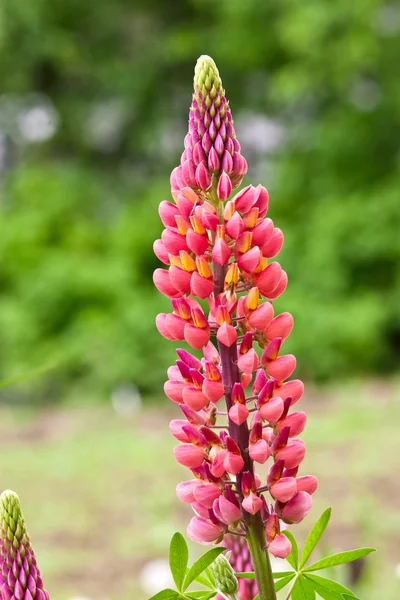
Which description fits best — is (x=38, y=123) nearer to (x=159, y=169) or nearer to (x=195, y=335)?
(x=159, y=169)

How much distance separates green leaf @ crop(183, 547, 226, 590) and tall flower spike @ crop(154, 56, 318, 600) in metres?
0.02

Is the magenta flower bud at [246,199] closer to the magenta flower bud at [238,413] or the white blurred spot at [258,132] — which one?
the magenta flower bud at [238,413]

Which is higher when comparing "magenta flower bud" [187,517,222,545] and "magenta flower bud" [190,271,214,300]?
"magenta flower bud" [190,271,214,300]

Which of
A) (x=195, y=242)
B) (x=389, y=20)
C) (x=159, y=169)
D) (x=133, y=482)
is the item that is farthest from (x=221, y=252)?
(x=159, y=169)

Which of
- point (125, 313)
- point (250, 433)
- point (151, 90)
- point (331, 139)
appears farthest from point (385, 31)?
point (250, 433)

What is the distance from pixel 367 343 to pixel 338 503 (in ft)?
13.1

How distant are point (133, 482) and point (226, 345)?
5651mm

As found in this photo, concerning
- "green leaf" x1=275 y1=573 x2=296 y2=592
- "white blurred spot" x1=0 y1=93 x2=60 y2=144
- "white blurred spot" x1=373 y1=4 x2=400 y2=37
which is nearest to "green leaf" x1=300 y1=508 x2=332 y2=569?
"green leaf" x1=275 y1=573 x2=296 y2=592

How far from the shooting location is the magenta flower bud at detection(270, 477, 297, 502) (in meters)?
0.79

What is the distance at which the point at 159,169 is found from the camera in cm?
1273

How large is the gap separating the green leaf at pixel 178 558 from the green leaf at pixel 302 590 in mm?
101

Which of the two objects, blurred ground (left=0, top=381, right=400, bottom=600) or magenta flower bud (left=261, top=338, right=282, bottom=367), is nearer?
magenta flower bud (left=261, top=338, right=282, bottom=367)

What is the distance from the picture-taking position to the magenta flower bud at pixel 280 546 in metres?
0.78

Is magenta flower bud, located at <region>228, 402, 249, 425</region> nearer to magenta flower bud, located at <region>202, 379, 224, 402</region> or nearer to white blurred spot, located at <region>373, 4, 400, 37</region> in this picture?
magenta flower bud, located at <region>202, 379, 224, 402</region>
